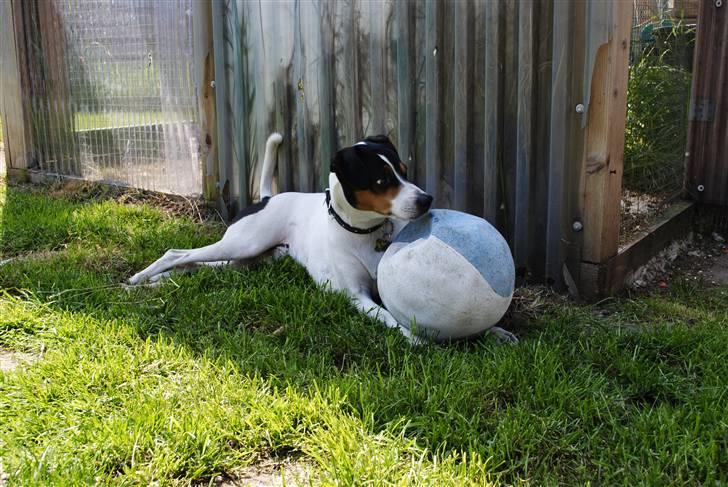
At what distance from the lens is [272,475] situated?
2139 mm

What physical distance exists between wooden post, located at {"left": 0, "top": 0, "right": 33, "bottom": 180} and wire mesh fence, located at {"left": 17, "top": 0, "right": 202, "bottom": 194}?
0.39 ft

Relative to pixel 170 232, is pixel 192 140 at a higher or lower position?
higher

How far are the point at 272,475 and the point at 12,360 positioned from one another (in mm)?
1452

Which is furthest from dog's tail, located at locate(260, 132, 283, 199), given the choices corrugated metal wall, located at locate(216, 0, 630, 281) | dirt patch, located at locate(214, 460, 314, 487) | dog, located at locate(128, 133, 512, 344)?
dirt patch, located at locate(214, 460, 314, 487)

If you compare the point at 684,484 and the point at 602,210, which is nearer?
the point at 684,484

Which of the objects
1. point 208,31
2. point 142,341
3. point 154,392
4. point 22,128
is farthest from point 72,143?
point 154,392

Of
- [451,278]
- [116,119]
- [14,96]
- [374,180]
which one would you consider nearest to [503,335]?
[451,278]

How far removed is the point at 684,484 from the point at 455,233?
130 cm

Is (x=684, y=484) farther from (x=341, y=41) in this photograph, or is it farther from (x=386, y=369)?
(x=341, y=41)

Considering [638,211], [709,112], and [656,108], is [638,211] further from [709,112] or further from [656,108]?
[709,112]

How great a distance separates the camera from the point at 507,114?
375 cm

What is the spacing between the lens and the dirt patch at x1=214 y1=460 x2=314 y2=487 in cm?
209

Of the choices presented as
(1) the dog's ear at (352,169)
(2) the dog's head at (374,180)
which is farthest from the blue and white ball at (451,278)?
(1) the dog's ear at (352,169)

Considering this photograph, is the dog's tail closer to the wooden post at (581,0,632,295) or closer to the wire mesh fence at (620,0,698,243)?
the wooden post at (581,0,632,295)
